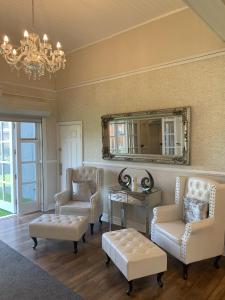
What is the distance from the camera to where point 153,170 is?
12.8 ft

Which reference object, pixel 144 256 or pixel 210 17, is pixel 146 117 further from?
pixel 144 256

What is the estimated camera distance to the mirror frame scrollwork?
3.48m

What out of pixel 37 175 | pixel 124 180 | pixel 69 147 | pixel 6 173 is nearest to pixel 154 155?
pixel 124 180

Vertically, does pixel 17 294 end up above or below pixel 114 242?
below

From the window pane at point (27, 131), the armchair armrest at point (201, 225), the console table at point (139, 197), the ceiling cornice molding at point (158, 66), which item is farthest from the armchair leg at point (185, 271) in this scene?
the window pane at point (27, 131)

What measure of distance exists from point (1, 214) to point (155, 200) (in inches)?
134

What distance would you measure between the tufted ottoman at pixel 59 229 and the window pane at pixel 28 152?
2.02 metres

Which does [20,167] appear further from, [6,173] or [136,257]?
[136,257]

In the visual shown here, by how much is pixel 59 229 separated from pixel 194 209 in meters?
1.80

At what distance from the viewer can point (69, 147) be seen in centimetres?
523

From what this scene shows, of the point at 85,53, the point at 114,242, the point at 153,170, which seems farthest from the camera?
the point at 85,53

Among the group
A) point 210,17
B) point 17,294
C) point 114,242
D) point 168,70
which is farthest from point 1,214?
point 210,17

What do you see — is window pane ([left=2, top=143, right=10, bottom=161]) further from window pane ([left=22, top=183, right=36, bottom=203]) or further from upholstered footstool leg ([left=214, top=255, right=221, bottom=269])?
upholstered footstool leg ([left=214, top=255, right=221, bottom=269])

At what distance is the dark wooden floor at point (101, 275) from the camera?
7.95 ft
